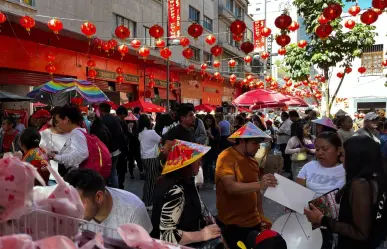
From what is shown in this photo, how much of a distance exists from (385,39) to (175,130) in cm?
2438

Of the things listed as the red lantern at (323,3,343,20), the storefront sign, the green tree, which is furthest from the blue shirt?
the storefront sign

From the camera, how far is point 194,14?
88.2 ft

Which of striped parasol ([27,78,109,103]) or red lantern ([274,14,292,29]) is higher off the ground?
red lantern ([274,14,292,29])

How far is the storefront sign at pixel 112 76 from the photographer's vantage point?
16625 mm

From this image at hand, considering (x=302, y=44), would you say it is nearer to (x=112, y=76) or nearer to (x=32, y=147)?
(x=112, y=76)

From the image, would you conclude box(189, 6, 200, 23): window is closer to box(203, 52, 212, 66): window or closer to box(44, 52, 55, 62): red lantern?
box(203, 52, 212, 66): window

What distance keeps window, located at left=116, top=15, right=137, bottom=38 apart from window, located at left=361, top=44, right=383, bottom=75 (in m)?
16.5

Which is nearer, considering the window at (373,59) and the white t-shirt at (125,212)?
the white t-shirt at (125,212)

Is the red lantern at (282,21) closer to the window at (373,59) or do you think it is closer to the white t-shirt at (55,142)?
the white t-shirt at (55,142)

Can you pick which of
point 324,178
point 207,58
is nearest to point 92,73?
point 324,178

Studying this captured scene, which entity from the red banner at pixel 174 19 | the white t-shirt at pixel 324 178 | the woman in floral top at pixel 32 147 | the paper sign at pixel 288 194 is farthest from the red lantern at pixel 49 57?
the paper sign at pixel 288 194

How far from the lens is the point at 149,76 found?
2031cm

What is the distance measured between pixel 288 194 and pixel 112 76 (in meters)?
15.7

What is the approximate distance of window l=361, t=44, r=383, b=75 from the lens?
25.3 m
